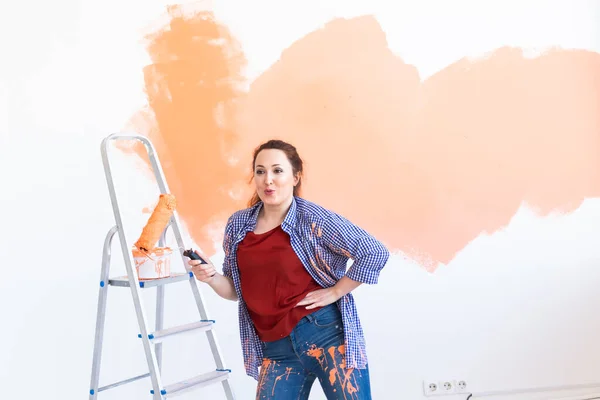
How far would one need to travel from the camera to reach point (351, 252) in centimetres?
189

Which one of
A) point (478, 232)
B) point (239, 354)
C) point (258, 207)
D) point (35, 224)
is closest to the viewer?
point (258, 207)

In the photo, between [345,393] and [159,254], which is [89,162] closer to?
[159,254]

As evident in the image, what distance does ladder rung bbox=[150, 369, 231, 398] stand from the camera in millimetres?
1997

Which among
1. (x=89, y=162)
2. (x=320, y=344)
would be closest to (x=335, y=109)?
(x=89, y=162)

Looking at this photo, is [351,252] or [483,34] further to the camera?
[483,34]

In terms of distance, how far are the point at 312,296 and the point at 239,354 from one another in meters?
1.03

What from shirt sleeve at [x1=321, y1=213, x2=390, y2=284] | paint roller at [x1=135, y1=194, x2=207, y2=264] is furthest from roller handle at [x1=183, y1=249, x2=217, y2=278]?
shirt sleeve at [x1=321, y1=213, x2=390, y2=284]

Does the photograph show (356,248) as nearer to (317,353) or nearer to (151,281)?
(317,353)

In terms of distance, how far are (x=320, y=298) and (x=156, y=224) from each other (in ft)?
2.10

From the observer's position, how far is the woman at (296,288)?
6.09 ft

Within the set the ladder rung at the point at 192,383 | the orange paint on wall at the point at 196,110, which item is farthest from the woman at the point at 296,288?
the orange paint on wall at the point at 196,110

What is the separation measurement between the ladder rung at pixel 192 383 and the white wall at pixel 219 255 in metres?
0.61

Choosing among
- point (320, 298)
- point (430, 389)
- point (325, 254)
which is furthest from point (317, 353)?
point (430, 389)

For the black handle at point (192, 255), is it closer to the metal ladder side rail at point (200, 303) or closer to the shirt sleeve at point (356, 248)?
the metal ladder side rail at point (200, 303)
